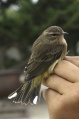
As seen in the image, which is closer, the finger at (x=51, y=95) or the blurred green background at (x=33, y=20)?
the finger at (x=51, y=95)

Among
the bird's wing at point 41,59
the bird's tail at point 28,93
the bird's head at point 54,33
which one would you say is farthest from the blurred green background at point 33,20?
the bird's tail at point 28,93

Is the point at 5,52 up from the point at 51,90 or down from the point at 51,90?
down

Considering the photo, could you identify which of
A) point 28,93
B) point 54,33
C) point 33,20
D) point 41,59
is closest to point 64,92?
point 28,93

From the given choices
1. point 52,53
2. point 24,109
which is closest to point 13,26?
point 24,109

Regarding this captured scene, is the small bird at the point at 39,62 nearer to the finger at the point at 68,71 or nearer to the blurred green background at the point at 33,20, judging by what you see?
the finger at the point at 68,71

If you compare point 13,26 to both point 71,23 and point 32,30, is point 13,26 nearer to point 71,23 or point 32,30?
point 32,30

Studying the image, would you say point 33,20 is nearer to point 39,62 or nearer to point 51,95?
point 39,62
